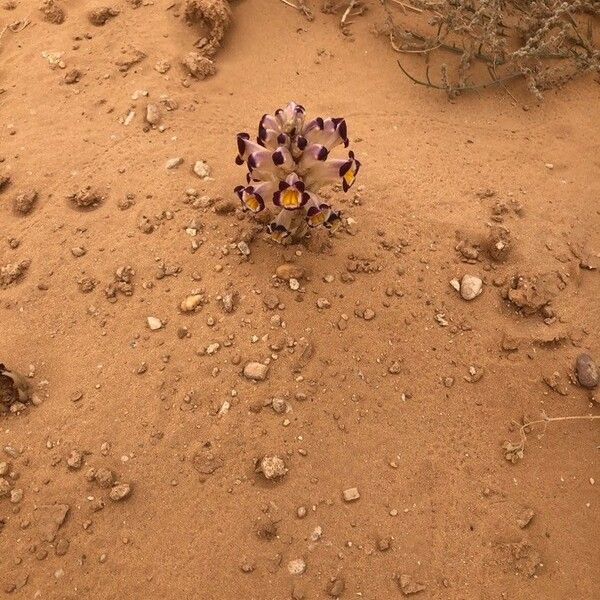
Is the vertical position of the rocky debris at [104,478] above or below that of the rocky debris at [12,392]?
below

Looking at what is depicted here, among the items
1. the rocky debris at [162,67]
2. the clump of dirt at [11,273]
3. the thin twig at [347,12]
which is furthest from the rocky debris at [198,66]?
the clump of dirt at [11,273]

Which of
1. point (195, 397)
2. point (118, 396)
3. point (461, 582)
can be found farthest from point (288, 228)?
point (461, 582)

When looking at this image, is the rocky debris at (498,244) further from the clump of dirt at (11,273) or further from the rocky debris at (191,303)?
the clump of dirt at (11,273)

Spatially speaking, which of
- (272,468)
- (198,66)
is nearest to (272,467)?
(272,468)

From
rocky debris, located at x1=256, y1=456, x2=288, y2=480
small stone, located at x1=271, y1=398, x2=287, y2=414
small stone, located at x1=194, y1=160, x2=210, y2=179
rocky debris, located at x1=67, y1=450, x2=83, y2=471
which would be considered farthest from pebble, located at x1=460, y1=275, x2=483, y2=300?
rocky debris, located at x1=67, y1=450, x2=83, y2=471

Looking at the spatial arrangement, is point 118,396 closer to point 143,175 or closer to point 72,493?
point 72,493

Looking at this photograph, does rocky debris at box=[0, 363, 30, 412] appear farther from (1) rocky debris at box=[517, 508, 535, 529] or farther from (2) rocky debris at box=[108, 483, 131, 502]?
(1) rocky debris at box=[517, 508, 535, 529]
